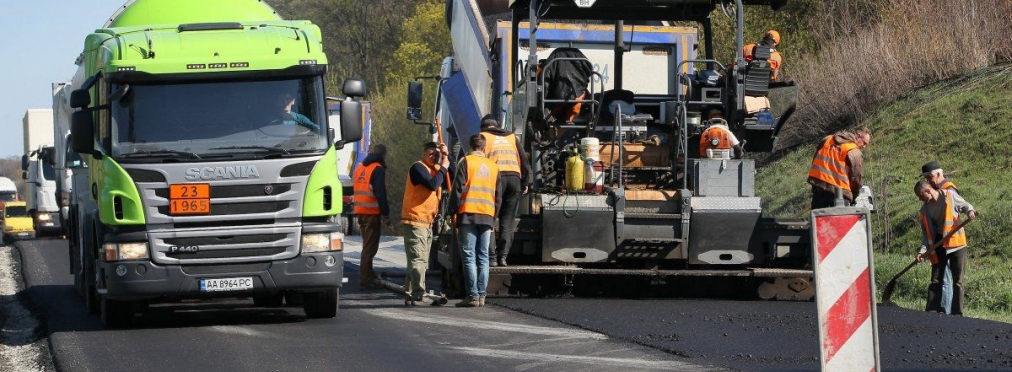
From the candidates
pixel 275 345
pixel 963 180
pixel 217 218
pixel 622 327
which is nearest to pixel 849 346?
pixel 622 327

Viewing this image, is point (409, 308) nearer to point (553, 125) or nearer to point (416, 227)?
point (416, 227)

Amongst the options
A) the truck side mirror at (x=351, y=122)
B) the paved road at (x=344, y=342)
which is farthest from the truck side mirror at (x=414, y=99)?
the truck side mirror at (x=351, y=122)

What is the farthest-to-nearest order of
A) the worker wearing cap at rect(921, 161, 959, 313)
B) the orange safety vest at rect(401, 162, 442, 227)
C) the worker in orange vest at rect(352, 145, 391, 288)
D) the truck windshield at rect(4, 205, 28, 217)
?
1. the truck windshield at rect(4, 205, 28, 217)
2. the worker in orange vest at rect(352, 145, 391, 288)
3. the orange safety vest at rect(401, 162, 442, 227)
4. the worker wearing cap at rect(921, 161, 959, 313)

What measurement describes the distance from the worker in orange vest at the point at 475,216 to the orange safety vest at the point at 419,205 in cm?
36

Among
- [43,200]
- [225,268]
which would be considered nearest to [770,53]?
[225,268]

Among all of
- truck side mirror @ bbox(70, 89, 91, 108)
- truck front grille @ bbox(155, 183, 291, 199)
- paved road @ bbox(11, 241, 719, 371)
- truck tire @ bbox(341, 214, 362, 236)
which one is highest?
truck side mirror @ bbox(70, 89, 91, 108)

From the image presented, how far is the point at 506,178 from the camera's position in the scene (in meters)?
13.3

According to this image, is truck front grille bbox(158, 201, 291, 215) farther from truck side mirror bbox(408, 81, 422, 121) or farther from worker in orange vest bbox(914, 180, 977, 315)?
truck side mirror bbox(408, 81, 422, 121)

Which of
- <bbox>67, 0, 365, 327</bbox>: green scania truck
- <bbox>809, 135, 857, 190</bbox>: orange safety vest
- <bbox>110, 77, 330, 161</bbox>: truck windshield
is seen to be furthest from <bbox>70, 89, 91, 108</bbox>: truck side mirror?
<bbox>809, 135, 857, 190</bbox>: orange safety vest

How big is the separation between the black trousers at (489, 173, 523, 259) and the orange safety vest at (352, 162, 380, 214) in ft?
8.21

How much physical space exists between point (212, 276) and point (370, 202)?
455 centimetres

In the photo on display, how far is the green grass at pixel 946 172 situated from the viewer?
1502 cm

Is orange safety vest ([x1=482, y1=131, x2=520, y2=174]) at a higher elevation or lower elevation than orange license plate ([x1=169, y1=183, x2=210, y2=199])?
higher

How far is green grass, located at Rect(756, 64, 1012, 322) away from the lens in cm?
1502
